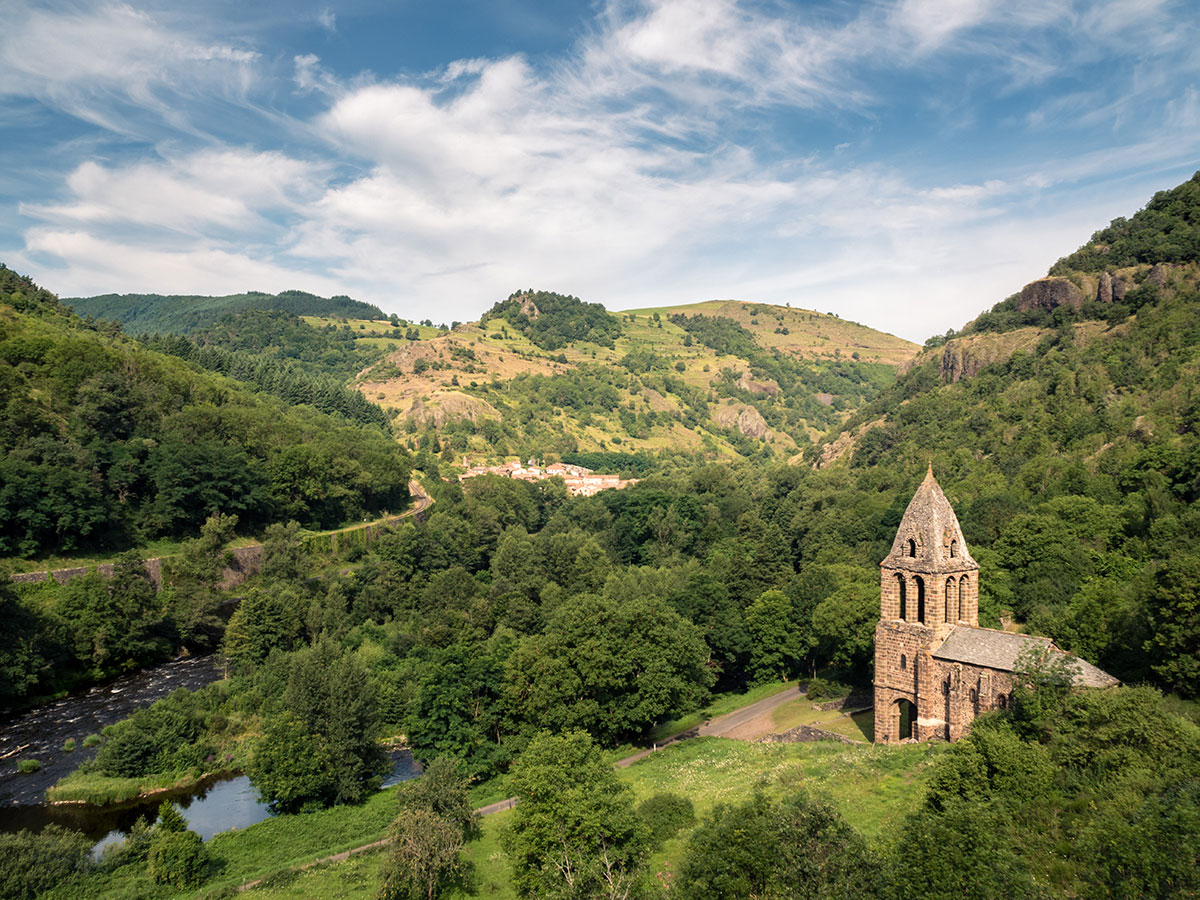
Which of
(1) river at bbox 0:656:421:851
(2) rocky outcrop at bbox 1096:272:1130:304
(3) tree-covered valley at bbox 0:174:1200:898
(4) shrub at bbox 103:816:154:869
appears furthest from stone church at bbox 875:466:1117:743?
(2) rocky outcrop at bbox 1096:272:1130:304

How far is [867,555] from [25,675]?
56902 millimetres

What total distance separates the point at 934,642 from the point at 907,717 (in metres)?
5.78

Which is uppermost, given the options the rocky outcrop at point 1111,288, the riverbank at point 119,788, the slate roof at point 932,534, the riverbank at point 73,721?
the rocky outcrop at point 1111,288

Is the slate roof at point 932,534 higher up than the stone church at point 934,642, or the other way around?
the slate roof at point 932,534

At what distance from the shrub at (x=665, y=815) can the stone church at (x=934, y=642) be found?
10.4 meters

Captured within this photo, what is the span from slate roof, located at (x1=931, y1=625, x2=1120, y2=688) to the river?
90.2ft

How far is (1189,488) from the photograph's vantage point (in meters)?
46.8

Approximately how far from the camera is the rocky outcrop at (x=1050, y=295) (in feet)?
275

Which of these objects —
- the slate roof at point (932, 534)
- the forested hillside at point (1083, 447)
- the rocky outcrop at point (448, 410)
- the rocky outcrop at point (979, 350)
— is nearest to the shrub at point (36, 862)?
the slate roof at point (932, 534)

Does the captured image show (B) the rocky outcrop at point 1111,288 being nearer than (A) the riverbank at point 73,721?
No

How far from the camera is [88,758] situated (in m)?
38.9

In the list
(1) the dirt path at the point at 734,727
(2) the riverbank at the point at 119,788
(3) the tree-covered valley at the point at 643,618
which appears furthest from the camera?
(2) the riverbank at the point at 119,788

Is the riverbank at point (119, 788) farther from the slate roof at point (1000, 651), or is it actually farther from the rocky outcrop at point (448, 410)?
the rocky outcrop at point (448, 410)

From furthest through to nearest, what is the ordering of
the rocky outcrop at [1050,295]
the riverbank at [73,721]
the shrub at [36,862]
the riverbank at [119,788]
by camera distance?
the rocky outcrop at [1050,295] → the riverbank at [73,721] → the riverbank at [119,788] → the shrub at [36,862]
